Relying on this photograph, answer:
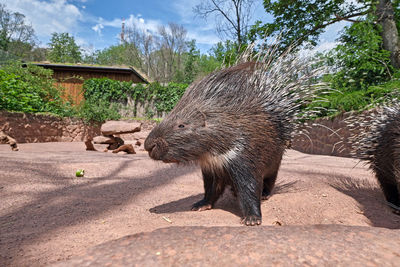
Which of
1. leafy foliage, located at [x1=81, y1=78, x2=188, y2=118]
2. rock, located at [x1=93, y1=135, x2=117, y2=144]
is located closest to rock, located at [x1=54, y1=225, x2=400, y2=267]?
rock, located at [x1=93, y1=135, x2=117, y2=144]

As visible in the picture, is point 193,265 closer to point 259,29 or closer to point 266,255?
point 266,255

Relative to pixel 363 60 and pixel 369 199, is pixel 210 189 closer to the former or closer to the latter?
pixel 369 199

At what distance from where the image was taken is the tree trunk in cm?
775

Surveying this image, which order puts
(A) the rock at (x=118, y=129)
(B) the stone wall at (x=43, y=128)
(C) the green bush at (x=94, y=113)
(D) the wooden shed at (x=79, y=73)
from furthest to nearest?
(D) the wooden shed at (x=79, y=73)
(C) the green bush at (x=94, y=113)
(A) the rock at (x=118, y=129)
(B) the stone wall at (x=43, y=128)

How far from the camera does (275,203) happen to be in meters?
2.37

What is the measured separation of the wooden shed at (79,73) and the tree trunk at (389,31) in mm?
14912

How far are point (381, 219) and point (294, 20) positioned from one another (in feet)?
34.6

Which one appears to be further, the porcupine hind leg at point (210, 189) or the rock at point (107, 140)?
the rock at point (107, 140)

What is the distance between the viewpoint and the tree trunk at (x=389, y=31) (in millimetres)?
7746

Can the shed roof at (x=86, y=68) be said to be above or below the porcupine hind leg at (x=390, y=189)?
above

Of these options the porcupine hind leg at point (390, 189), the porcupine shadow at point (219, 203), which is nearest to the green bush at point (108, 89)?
the porcupine shadow at point (219, 203)

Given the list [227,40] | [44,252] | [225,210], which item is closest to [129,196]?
[225,210]

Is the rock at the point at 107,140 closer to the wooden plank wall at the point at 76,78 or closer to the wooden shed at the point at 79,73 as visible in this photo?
the wooden plank wall at the point at 76,78

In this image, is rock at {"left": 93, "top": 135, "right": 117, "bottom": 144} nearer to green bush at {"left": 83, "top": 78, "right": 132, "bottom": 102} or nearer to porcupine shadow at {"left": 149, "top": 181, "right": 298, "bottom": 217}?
green bush at {"left": 83, "top": 78, "right": 132, "bottom": 102}
